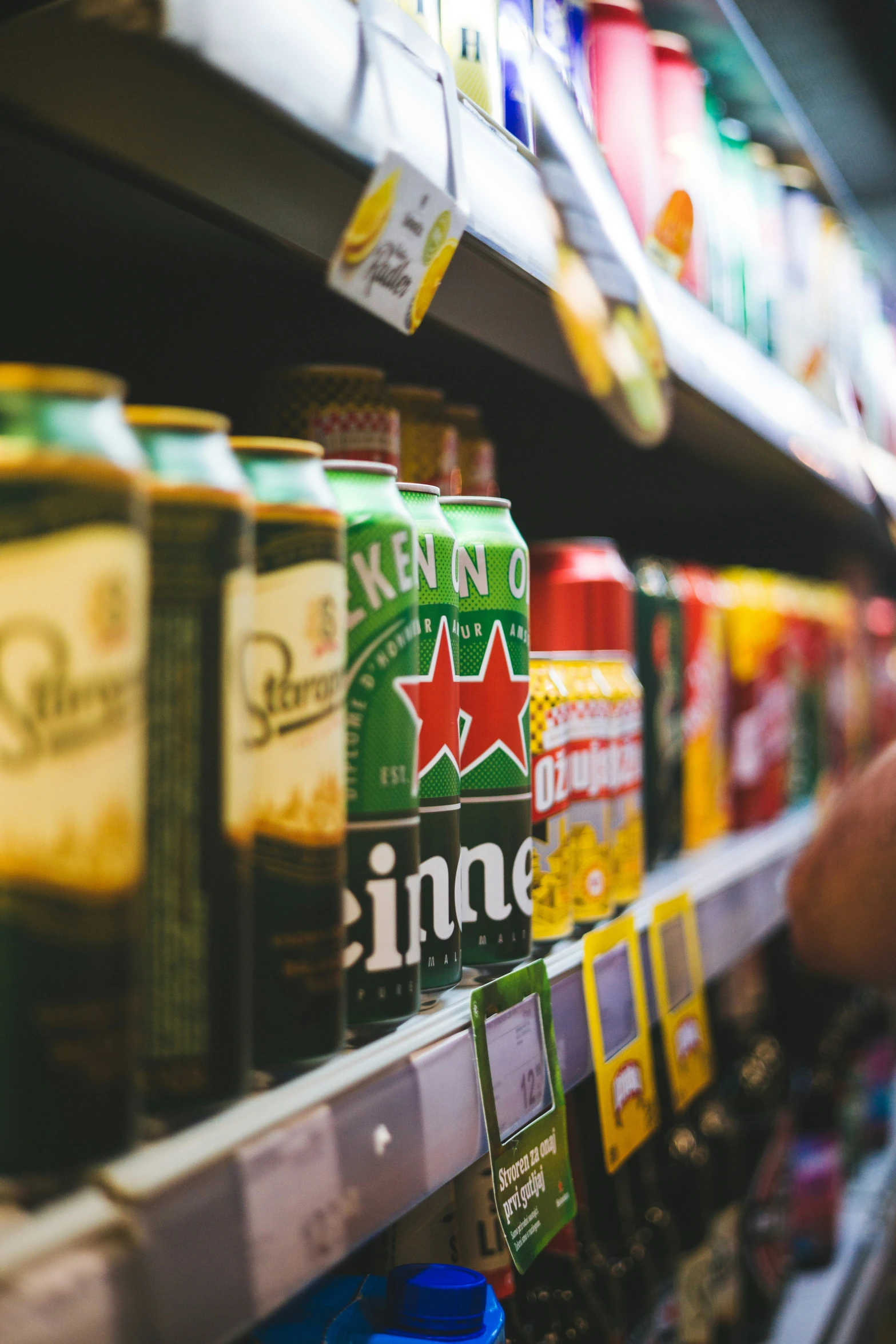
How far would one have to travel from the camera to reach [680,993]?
97 centimetres

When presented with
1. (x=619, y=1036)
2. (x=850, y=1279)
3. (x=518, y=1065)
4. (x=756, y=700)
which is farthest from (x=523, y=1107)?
(x=850, y=1279)

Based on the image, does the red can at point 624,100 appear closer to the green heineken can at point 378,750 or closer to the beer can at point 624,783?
the beer can at point 624,783

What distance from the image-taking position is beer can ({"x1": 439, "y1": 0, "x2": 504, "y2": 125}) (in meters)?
0.76

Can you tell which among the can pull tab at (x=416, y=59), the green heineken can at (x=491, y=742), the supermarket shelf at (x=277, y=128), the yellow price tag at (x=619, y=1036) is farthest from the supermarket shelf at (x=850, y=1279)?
the can pull tab at (x=416, y=59)

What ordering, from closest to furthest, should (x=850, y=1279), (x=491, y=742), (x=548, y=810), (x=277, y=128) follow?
(x=277, y=128) → (x=491, y=742) → (x=548, y=810) → (x=850, y=1279)

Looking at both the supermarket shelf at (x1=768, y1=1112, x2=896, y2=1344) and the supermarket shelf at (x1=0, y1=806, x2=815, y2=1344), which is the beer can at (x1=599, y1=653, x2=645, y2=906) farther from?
the supermarket shelf at (x1=768, y1=1112, x2=896, y2=1344)

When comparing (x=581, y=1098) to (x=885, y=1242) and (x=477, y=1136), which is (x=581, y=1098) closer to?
(x=477, y=1136)

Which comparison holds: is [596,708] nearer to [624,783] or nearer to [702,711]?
[624,783]

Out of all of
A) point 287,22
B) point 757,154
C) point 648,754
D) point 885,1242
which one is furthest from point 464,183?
point 885,1242

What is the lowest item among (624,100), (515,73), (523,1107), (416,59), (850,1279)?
(850,1279)

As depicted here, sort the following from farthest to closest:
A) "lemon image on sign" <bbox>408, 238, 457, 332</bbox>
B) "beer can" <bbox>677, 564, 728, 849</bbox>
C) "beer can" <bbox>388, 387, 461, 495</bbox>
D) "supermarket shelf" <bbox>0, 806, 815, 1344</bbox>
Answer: "beer can" <bbox>677, 564, 728, 849</bbox>
"beer can" <bbox>388, 387, 461, 495</bbox>
"lemon image on sign" <bbox>408, 238, 457, 332</bbox>
"supermarket shelf" <bbox>0, 806, 815, 1344</bbox>

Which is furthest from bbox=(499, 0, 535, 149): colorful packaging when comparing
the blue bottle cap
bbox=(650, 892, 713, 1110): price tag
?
the blue bottle cap

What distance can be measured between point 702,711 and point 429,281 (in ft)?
2.60

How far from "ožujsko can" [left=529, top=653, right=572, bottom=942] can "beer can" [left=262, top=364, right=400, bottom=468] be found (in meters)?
0.20
